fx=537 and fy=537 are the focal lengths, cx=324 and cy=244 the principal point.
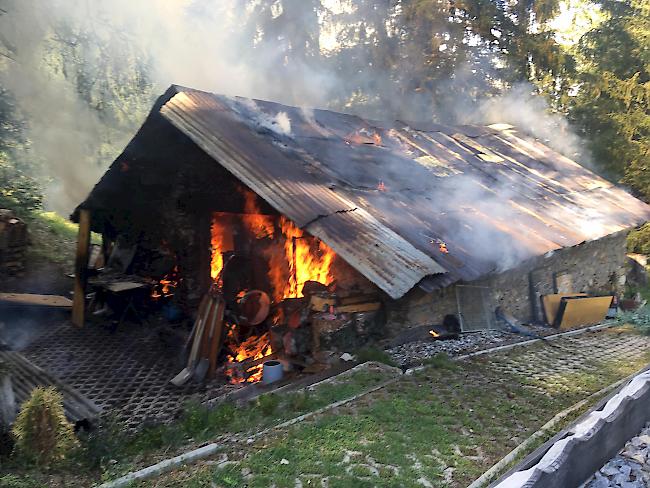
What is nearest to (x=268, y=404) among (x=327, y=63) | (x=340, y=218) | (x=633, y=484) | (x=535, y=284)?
(x=340, y=218)

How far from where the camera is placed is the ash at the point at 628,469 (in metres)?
3.23

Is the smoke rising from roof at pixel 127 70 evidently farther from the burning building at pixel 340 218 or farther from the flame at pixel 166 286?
the flame at pixel 166 286

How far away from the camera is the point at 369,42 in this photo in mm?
22828

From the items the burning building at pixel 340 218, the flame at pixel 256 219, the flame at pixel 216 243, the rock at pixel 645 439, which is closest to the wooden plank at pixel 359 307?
the burning building at pixel 340 218

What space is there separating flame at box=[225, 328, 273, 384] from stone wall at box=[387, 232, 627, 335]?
2273mm

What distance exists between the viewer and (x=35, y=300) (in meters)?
11.9

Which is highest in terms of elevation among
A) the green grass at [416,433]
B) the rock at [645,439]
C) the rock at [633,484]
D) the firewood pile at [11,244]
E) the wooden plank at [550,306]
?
the firewood pile at [11,244]

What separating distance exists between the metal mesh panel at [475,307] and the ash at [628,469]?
233 inches

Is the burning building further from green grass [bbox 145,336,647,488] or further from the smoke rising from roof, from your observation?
the smoke rising from roof

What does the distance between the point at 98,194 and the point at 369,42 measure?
15.0 meters

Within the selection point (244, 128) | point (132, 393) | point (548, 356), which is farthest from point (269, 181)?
point (548, 356)

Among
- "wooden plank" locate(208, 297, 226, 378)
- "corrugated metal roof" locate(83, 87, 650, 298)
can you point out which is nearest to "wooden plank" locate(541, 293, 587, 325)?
"corrugated metal roof" locate(83, 87, 650, 298)

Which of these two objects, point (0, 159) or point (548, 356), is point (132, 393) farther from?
point (0, 159)

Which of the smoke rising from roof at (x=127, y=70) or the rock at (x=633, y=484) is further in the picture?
the smoke rising from roof at (x=127, y=70)
